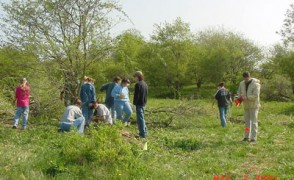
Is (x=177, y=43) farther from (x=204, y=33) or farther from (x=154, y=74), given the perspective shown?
(x=204, y=33)

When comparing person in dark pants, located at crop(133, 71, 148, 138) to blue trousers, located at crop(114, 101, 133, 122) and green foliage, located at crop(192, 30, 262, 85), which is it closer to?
blue trousers, located at crop(114, 101, 133, 122)

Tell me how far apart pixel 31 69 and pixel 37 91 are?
0.82 m

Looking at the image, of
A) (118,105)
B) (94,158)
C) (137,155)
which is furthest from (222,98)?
(94,158)

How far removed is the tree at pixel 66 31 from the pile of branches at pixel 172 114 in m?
2.95

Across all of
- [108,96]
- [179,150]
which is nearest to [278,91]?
[108,96]

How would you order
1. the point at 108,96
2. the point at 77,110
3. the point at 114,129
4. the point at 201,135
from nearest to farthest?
1. the point at 114,129
2. the point at 77,110
3. the point at 201,135
4. the point at 108,96

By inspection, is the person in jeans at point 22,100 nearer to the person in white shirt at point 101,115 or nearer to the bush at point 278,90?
the person in white shirt at point 101,115

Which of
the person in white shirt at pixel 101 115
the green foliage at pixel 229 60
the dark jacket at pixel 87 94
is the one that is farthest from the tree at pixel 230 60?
the person in white shirt at pixel 101 115

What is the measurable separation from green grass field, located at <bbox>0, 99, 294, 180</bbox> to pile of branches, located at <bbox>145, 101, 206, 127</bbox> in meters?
1.36

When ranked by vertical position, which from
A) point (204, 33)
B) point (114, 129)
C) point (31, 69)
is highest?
point (204, 33)

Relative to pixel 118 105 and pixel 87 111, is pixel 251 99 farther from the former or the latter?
pixel 87 111

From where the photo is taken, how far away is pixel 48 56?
1262 centimetres

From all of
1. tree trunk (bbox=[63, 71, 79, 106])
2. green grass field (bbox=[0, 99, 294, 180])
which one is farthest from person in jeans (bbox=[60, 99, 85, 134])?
tree trunk (bbox=[63, 71, 79, 106])

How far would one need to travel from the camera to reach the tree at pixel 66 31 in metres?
12.6
